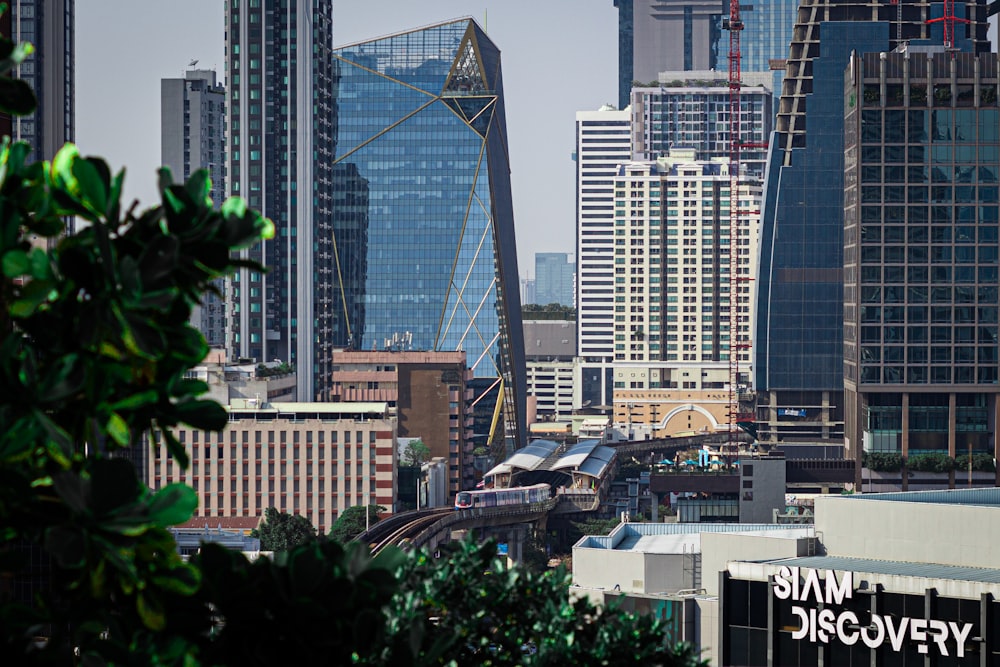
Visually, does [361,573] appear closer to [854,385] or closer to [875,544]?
[875,544]

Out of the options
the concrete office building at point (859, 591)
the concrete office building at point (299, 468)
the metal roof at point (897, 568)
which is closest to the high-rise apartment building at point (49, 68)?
the concrete office building at point (299, 468)

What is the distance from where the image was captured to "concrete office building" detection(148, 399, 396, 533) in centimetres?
16425

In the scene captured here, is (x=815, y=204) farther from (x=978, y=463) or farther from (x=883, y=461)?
(x=978, y=463)

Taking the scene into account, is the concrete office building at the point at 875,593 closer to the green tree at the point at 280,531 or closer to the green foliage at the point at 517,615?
the green foliage at the point at 517,615

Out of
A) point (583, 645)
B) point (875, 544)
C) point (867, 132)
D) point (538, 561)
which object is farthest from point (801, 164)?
point (583, 645)

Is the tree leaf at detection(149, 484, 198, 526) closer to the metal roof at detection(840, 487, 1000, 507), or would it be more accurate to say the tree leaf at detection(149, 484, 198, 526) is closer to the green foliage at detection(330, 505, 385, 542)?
the metal roof at detection(840, 487, 1000, 507)

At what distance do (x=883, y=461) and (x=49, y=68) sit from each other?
91.7 m

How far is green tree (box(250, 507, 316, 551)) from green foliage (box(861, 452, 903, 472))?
56.5 metres

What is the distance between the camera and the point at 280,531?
471 feet

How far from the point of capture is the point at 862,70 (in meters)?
155

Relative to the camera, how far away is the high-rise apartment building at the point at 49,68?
498 ft

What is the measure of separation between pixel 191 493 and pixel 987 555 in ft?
173

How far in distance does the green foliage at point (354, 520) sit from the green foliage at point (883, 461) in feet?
163

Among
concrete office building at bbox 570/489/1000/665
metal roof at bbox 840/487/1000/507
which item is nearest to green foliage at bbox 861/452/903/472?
metal roof at bbox 840/487/1000/507
